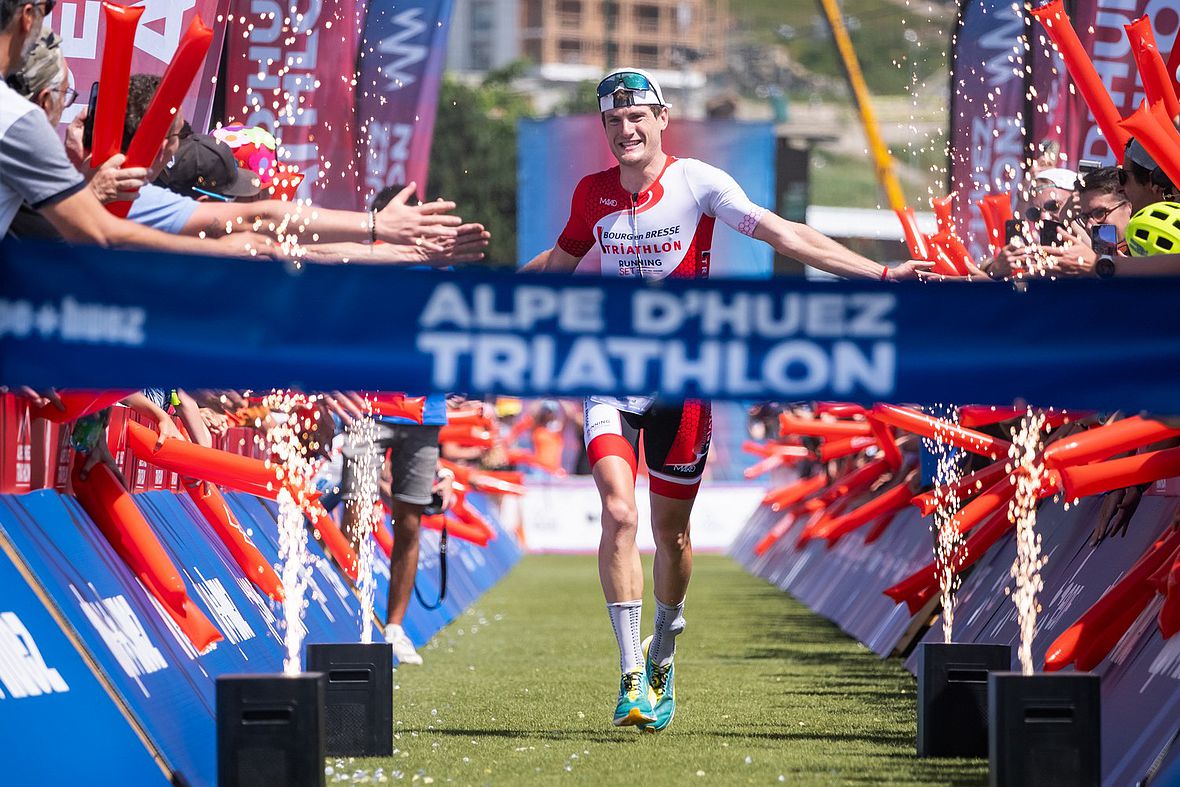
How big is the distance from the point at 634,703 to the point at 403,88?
996 centimetres

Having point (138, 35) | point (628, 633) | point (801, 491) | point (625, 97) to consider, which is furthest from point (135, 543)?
point (801, 491)

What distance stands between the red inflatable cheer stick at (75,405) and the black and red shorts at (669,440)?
2.17 m

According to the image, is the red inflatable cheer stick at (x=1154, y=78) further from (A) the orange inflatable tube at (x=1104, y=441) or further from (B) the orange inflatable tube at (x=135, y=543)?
(B) the orange inflatable tube at (x=135, y=543)

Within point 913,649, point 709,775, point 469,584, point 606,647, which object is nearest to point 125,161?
point 709,775

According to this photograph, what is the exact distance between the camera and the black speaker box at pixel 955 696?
6.26 metres

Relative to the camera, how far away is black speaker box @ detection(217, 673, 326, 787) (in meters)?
5.01

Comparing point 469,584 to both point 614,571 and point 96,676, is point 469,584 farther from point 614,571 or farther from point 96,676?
point 96,676

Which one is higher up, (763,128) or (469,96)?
(469,96)

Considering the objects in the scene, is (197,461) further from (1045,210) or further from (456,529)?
(456,529)

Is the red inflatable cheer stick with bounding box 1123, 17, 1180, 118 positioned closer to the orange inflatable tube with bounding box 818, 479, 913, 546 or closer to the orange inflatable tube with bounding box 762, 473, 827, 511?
the orange inflatable tube with bounding box 818, 479, 913, 546

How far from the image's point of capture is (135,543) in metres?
6.21

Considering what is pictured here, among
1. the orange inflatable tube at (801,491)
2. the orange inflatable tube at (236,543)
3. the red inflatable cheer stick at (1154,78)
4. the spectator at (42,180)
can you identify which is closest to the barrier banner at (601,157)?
the orange inflatable tube at (801,491)

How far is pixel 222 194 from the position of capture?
6918 millimetres

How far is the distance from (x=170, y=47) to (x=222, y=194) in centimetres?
197
